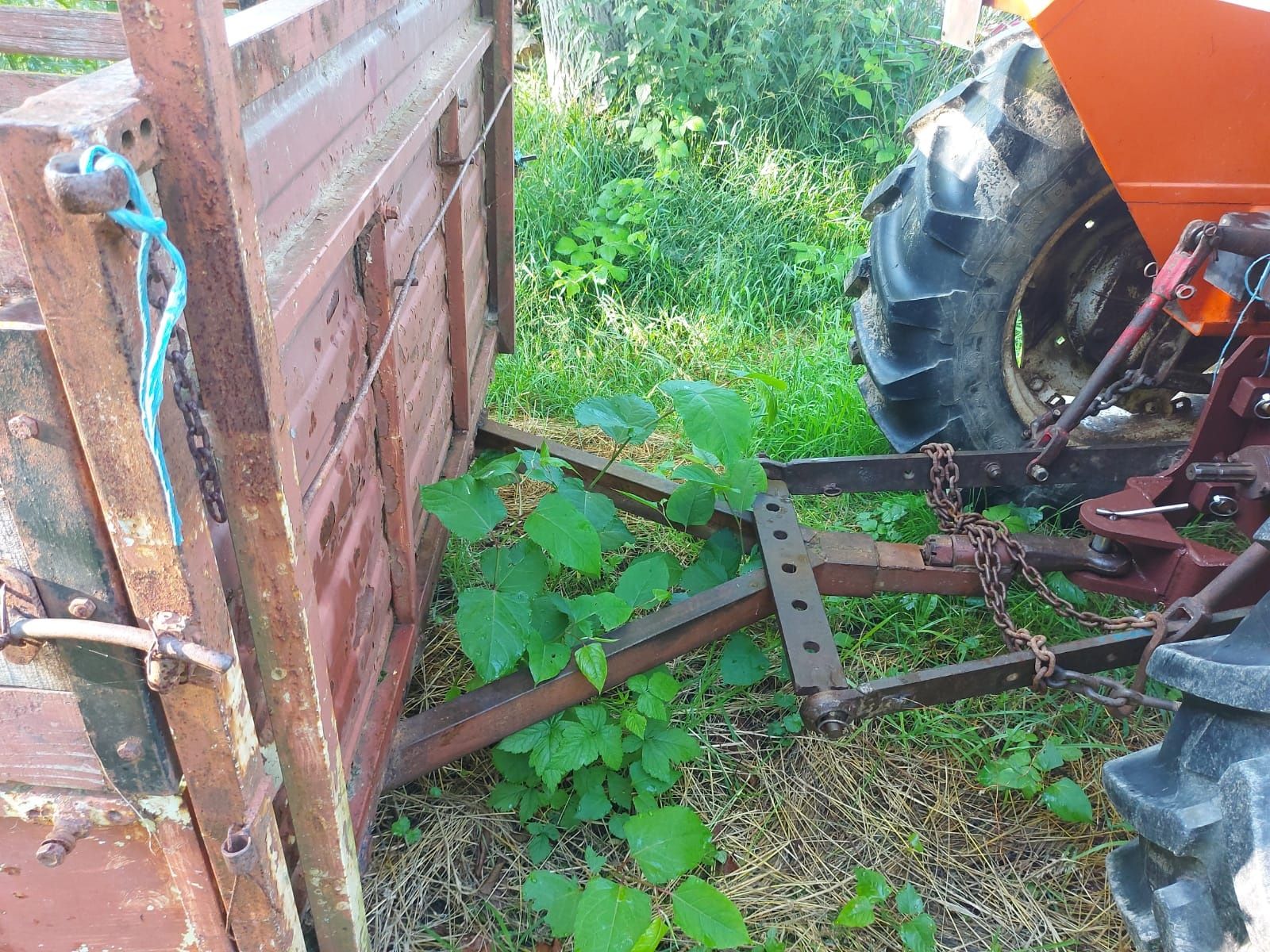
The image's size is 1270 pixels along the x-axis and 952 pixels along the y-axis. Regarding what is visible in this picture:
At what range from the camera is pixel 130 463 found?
83cm

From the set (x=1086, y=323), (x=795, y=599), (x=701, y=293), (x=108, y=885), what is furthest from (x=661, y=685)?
(x=701, y=293)

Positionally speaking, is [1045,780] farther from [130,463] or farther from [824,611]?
[130,463]

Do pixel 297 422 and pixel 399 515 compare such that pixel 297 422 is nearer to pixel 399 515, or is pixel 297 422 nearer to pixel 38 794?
pixel 38 794

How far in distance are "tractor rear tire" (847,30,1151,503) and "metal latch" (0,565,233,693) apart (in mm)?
2001

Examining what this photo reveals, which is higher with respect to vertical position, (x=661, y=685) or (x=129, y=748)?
(x=129, y=748)

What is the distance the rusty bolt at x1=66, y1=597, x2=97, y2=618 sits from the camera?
0.91 m

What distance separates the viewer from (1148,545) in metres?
2.04

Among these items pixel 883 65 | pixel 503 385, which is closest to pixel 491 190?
pixel 503 385

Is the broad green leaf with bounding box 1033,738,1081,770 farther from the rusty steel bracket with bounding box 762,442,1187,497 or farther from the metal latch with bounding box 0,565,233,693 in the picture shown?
the metal latch with bounding box 0,565,233,693

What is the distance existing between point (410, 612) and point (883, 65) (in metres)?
4.50

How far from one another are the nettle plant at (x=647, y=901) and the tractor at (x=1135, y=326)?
66 cm

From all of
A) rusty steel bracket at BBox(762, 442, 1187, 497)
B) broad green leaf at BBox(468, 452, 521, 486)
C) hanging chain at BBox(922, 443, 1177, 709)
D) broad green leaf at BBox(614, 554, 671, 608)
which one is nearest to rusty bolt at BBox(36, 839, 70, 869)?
broad green leaf at BBox(468, 452, 521, 486)

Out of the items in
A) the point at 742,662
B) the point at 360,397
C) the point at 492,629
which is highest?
the point at 360,397

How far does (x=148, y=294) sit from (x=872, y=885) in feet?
5.65
